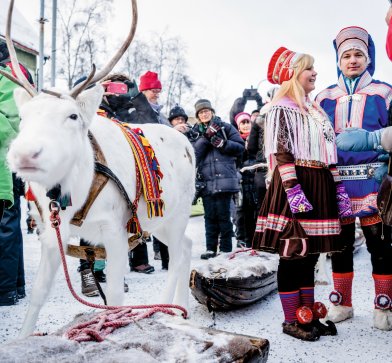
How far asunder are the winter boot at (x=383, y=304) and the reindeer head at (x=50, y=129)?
218 centimetres

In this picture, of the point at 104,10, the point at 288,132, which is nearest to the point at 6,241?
the point at 288,132

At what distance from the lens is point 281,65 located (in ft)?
9.66

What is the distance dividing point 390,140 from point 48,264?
1912 millimetres

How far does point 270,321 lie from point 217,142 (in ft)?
9.42

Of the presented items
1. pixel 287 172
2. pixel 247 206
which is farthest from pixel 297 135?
pixel 247 206

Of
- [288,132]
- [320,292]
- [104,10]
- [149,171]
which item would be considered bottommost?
[320,292]

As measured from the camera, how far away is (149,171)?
291 centimetres

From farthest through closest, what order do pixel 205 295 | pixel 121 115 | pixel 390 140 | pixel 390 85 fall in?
1. pixel 121 115
2. pixel 205 295
3. pixel 390 85
4. pixel 390 140

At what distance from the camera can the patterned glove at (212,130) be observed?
573 cm

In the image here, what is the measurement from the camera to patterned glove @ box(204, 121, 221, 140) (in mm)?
5727

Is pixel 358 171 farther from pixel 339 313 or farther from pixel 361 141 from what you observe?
pixel 339 313

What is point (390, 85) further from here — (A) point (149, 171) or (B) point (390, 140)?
(A) point (149, 171)

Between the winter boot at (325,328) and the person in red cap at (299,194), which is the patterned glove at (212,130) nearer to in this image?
the person in red cap at (299,194)

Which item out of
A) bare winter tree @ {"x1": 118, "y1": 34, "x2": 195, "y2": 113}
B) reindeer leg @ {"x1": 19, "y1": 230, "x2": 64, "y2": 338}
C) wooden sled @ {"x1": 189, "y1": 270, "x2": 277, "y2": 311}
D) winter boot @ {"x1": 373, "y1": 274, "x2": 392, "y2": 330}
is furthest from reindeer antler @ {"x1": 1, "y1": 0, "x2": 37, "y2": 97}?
bare winter tree @ {"x1": 118, "y1": 34, "x2": 195, "y2": 113}
